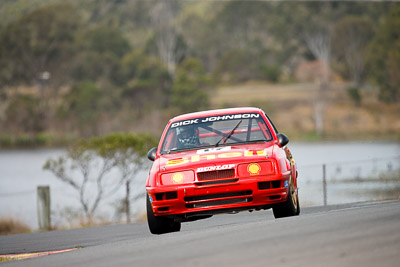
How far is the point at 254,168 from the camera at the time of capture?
9734 mm

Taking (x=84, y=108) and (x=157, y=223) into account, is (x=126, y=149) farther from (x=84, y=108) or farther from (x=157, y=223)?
(x=84, y=108)

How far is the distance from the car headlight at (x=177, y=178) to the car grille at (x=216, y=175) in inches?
4.7

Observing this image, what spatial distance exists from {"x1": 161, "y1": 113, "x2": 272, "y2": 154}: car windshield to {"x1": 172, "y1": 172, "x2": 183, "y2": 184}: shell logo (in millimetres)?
896

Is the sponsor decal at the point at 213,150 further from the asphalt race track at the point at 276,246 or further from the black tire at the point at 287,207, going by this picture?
the asphalt race track at the point at 276,246

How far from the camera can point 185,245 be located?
793 centimetres

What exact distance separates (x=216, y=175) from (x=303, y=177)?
18.9 meters

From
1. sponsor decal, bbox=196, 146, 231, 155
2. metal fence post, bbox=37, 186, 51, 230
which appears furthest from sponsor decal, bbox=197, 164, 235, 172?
metal fence post, bbox=37, 186, 51, 230

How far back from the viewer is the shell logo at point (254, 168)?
9711 mm

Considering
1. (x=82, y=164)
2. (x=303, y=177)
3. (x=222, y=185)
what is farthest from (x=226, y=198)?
(x=303, y=177)

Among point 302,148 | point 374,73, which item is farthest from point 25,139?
point 374,73

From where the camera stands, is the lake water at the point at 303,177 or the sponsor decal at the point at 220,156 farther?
the lake water at the point at 303,177

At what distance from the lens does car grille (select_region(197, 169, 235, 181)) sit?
9.70 m

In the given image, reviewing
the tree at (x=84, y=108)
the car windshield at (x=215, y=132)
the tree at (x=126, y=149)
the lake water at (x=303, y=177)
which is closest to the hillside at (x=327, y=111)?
the lake water at (x=303, y=177)

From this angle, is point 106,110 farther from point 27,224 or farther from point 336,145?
point 27,224
